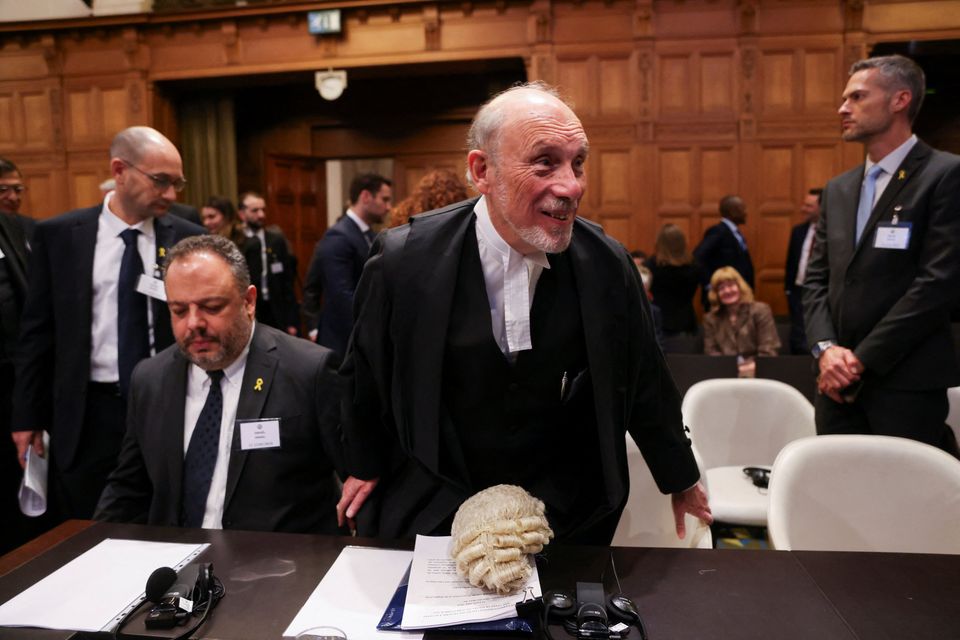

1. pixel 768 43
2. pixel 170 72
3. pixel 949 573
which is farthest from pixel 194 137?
pixel 949 573

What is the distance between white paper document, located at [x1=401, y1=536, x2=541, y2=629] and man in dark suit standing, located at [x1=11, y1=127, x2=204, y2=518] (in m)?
1.65

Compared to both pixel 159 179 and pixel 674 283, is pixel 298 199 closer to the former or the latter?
pixel 674 283

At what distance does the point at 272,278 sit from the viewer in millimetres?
5477

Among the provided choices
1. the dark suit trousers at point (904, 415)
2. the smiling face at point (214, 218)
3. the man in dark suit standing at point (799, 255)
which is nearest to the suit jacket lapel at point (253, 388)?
the dark suit trousers at point (904, 415)

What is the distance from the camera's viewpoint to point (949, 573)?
1.30 metres

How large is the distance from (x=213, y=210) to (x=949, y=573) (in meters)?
5.31

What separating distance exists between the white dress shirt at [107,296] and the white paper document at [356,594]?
1523 mm

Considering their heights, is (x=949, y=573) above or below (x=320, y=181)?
below

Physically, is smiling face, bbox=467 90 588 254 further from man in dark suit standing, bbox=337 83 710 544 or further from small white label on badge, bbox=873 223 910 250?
small white label on badge, bbox=873 223 910 250

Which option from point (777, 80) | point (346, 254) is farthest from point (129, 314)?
point (777, 80)

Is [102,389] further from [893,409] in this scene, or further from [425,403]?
[893,409]

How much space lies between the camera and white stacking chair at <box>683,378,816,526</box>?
281 cm

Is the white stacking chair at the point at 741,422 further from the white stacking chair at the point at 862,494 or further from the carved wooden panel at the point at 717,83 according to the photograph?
the carved wooden panel at the point at 717,83

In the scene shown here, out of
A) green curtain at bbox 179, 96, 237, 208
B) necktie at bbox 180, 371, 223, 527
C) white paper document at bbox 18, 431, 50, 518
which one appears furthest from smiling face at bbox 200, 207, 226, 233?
necktie at bbox 180, 371, 223, 527
